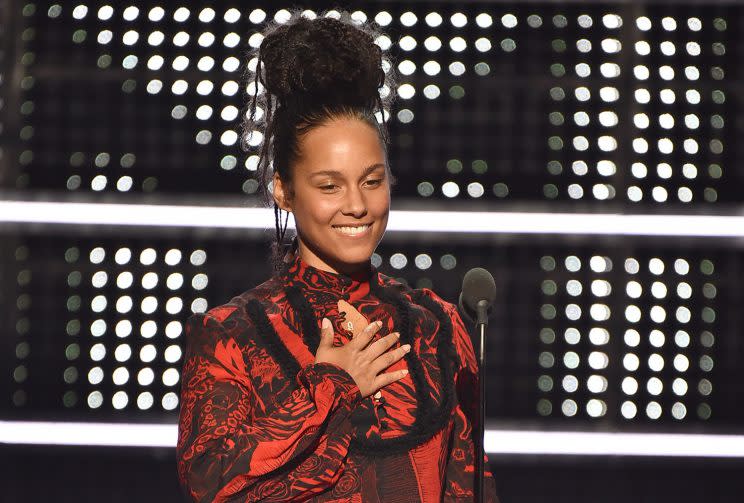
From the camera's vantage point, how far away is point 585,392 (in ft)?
7.73

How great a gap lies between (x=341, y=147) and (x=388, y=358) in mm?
256

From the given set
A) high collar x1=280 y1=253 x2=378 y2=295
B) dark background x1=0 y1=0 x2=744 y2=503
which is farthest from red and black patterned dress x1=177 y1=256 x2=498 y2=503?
dark background x1=0 y1=0 x2=744 y2=503

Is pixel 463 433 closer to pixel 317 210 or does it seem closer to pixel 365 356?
pixel 365 356

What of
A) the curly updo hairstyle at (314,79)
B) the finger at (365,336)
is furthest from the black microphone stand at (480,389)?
the curly updo hairstyle at (314,79)

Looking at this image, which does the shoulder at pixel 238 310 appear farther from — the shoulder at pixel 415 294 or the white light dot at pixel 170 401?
the white light dot at pixel 170 401

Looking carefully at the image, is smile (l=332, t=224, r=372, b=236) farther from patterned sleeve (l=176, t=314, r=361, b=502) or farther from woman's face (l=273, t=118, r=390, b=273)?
patterned sleeve (l=176, t=314, r=361, b=502)

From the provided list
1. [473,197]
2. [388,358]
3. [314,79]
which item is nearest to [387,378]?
[388,358]

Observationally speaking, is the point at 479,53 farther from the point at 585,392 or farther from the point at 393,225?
the point at 585,392

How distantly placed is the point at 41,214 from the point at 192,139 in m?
0.37

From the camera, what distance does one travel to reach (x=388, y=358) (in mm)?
1202

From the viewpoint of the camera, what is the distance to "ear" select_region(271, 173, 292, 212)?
1.30 metres

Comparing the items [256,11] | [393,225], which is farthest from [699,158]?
[256,11]

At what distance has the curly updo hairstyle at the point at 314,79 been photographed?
4.20ft

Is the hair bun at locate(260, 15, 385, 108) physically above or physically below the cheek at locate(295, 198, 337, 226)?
above
